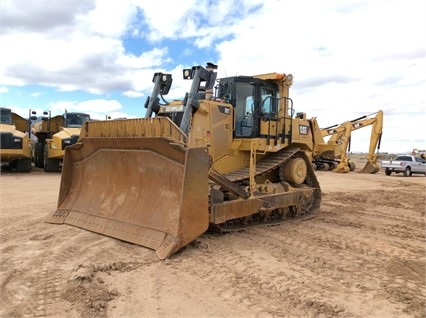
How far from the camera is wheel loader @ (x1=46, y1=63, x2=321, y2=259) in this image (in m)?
5.20

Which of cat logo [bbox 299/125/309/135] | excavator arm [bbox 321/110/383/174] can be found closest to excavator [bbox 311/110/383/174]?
excavator arm [bbox 321/110/383/174]

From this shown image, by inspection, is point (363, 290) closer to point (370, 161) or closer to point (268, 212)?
point (268, 212)

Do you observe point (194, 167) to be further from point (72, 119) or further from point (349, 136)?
point (349, 136)

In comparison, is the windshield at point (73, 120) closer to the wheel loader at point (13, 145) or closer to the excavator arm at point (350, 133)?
the wheel loader at point (13, 145)

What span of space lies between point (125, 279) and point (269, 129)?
14.1 ft

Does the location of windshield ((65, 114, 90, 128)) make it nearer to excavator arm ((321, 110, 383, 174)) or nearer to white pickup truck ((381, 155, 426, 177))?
excavator arm ((321, 110, 383, 174))

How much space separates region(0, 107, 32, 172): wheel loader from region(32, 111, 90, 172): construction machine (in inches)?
38.6

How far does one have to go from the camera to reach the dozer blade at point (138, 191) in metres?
5.04

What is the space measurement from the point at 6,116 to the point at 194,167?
14.6 m

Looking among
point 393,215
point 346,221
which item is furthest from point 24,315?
point 393,215

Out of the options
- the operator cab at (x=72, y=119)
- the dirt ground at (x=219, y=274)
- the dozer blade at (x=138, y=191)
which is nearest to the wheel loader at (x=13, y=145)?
the operator cab at (x=72, y=119)

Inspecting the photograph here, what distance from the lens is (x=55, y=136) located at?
55.3ft

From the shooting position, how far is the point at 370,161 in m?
25.7

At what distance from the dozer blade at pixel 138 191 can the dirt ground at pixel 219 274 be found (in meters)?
0.24
